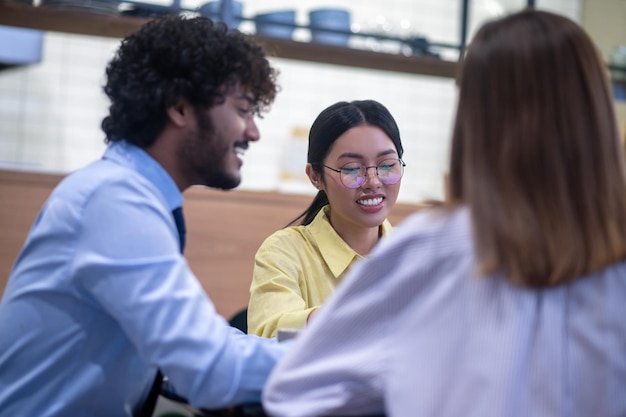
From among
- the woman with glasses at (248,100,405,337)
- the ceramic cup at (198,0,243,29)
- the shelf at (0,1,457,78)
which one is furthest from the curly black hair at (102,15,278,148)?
the ceramic cup at (198,0,243,29)

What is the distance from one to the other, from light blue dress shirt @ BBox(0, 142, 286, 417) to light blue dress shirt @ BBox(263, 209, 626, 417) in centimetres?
20

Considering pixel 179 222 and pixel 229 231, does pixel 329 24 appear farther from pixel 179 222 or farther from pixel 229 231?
pixel 179 222

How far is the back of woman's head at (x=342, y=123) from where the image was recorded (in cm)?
224

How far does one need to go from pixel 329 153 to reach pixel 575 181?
119cm

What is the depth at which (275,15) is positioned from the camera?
3637mm

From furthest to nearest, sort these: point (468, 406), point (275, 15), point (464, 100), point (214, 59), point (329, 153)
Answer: point (275, 15) < point (329, 153) < point (214, 59) < point (464, 100) < point (468, 406)

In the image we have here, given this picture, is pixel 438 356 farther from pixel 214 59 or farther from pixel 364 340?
pixel 214 59

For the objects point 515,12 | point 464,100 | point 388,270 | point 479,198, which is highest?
point 515,12

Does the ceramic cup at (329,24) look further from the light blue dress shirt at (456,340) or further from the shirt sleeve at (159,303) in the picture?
the light blue dress shirt at (456,340)

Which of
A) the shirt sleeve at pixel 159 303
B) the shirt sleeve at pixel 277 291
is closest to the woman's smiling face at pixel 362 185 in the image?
the shirt sleeve at pixel 277 291

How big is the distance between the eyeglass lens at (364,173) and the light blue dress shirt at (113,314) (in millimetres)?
782

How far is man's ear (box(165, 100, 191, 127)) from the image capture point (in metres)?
1.50

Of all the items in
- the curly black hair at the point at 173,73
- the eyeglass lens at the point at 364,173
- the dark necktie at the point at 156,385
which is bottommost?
the dark necktie at the point at 156,385

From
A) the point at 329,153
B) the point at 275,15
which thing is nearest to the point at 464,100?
the point at 329,153
